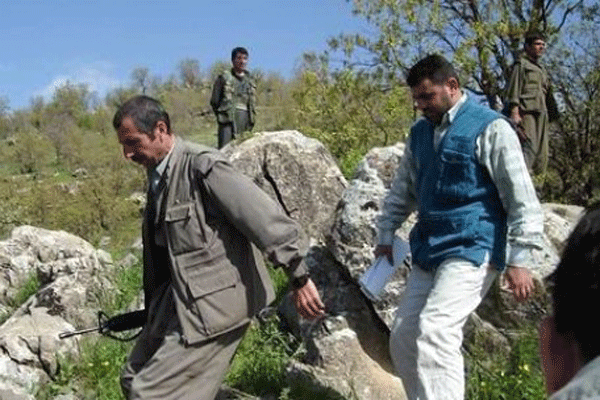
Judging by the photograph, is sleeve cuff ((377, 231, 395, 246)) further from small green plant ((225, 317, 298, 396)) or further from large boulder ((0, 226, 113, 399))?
large boulder ((0, 226, 113, 399))

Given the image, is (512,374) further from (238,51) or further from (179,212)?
(238,51)

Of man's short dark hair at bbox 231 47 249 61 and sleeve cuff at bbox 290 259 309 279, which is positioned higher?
man's short dark hair at bbox 231 47 249 61

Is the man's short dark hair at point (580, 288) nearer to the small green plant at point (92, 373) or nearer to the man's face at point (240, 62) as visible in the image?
the small green plant at point (92, 373)

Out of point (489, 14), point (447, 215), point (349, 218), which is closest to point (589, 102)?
point (489, 14)

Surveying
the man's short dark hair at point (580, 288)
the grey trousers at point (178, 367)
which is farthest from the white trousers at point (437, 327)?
the man's short dark hair at point (580, 288)

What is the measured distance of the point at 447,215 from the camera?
14.8ft

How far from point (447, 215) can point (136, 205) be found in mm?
16286

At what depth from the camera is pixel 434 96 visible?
15.0ft

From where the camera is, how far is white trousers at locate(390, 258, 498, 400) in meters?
4.34

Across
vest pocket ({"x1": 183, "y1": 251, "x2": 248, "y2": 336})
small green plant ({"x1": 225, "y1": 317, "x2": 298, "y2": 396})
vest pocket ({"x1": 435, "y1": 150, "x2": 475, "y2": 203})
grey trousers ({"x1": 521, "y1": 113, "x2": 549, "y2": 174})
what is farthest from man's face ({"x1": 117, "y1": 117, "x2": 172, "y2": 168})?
grey trousers ({"x1": 521, "y1": 113, "x2": 549, "y2": 174})

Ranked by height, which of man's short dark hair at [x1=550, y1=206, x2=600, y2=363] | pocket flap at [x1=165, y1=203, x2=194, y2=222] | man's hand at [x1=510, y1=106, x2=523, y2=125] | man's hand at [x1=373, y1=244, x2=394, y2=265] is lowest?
man's hand at [x1=373, y1=244, x2=394, y2=265]

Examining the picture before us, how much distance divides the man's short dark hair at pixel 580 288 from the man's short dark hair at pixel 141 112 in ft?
9.87

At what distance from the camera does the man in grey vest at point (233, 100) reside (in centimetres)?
1313

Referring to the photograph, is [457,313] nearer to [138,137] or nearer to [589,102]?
[138,137]
